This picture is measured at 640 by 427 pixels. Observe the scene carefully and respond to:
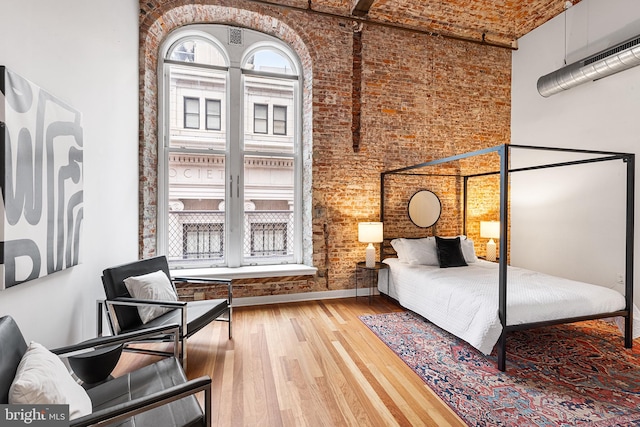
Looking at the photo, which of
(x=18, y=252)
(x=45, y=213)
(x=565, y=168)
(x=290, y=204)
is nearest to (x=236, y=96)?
(x=290, y=204)

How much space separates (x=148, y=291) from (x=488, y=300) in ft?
9.50

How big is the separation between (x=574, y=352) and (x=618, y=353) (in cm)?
37

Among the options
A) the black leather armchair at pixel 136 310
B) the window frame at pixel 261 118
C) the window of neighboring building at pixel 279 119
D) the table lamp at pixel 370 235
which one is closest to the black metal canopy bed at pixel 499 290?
the table lamp at pixel 370 235

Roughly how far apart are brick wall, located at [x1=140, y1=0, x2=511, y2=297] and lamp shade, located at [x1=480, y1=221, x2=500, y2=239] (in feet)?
1.15

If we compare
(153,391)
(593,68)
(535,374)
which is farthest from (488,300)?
(593,68)

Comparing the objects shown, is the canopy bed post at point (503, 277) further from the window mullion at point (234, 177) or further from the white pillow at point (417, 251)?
the window mullion at point (234, 177)

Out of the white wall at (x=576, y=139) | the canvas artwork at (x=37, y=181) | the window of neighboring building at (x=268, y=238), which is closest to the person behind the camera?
the canvas artwork at (x=37, y=181)

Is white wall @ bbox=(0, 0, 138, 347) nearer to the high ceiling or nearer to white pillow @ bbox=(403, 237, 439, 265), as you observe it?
the high ceiling

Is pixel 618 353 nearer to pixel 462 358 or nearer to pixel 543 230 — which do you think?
pixel 462 358

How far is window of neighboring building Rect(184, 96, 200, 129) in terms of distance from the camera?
4168mm

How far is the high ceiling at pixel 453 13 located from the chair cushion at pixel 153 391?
4.30 metres

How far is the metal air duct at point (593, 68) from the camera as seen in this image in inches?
129

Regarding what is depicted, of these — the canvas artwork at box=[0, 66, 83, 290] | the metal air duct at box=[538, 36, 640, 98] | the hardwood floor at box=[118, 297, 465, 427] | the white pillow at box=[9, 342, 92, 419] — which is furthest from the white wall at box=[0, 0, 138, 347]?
the metal air duct at box=[538, 36, 640, 98]

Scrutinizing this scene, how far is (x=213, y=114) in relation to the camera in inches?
168
